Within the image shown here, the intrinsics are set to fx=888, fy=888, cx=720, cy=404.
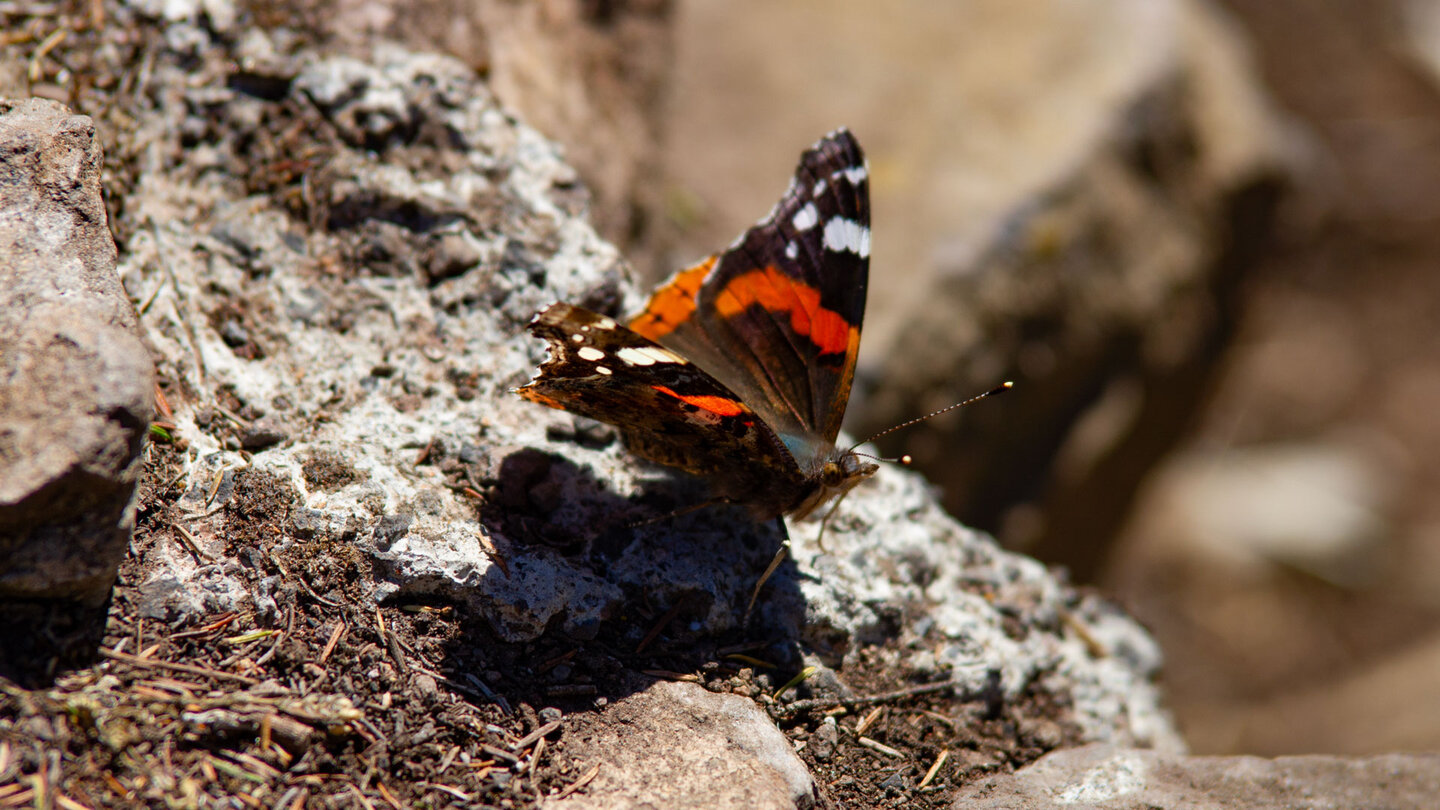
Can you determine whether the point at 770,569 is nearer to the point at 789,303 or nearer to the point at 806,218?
the point at 789,303

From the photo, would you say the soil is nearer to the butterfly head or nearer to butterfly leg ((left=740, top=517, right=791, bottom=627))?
butterfly leg ((left=740, top=517, right=791, bottom=627))

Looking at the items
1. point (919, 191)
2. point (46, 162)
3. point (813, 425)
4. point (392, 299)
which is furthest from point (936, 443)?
point (46, 162)

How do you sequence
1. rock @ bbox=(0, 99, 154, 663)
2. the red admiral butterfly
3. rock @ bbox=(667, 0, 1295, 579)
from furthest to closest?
rock @ bbox=(667, 0, 1295, 579) → the red admiral butterfly → rock @ bbox=(0, 99, 154, 663)

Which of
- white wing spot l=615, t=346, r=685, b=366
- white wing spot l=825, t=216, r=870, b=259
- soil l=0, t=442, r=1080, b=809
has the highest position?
white wing spot l=825, t=216, r=870, b=259

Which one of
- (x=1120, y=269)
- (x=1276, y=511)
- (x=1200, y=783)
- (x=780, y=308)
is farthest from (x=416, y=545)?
(x=1276, y=511)

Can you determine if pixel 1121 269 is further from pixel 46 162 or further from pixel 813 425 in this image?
pixel 46 162

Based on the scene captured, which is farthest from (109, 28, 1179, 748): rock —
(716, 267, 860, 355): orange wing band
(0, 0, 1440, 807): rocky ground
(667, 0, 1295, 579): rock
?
(667, 0, 1295, 579): rock

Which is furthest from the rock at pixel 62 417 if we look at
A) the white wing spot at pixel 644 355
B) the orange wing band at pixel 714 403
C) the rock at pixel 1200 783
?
the rock at pixel 1200 783
